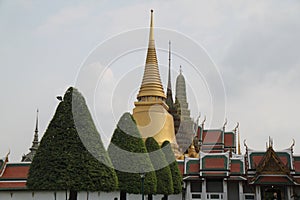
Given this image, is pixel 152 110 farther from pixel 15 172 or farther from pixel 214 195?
pixel 15 172

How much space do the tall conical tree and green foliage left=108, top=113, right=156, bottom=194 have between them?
393cm

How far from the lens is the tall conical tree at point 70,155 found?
15281 mm

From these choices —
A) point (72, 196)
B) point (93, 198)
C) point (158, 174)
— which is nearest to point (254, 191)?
point (158, 174)

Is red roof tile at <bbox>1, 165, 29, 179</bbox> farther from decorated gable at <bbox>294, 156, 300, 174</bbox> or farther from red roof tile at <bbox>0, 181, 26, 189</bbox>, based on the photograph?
decorated gable at <bbox>294, 156, 300, 174</bbox>

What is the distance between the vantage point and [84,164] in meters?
15.7

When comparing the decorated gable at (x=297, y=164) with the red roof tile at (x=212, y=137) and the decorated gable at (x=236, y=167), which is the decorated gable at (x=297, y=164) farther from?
the red roof tile at (x=212, y=137)

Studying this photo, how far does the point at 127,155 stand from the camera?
20719 millimetres

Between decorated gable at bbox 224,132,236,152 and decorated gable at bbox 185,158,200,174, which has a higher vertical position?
decorated gable at bbox 224,132,236,152

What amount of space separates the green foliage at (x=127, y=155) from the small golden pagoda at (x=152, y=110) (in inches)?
999

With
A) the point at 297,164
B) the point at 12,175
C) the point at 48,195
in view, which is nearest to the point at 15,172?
the point at 12,175

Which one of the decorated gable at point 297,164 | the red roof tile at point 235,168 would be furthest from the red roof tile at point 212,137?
the decorated gable at point 297,164

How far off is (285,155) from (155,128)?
17.5m

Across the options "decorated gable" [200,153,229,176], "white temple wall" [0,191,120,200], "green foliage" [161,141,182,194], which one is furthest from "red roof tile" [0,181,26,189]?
"decorated gable" [200,153,229,176]

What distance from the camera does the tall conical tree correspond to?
50.1 feet
